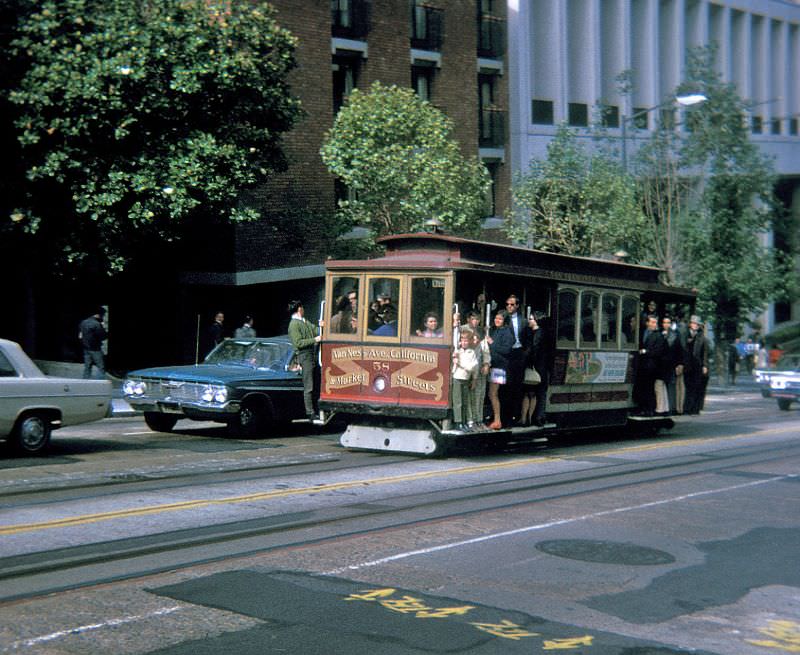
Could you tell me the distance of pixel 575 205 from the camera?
3019cm

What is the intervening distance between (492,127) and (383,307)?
2391cm

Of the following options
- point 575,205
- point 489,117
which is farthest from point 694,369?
point 489,117

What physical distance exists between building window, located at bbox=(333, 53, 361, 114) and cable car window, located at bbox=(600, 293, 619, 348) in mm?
16725

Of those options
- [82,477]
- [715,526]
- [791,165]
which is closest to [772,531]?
[715,526]

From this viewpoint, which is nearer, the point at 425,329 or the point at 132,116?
the point at 425,329

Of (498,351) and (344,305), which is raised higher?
(344,305)

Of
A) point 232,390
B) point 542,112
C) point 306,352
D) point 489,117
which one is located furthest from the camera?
point 542,112

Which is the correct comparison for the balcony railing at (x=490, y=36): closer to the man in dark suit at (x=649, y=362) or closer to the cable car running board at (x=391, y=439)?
the man in dark suit at (x=649, y=362)

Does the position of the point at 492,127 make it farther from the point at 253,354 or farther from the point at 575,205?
the point at 253,354

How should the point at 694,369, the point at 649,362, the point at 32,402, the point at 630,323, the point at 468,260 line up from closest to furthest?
1. the point at 32,402
2. the point at 468,260
3. the point at 630,323
4. the point at 649,362
5. the point at 694,369

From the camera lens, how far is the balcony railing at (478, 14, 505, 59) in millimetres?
37219

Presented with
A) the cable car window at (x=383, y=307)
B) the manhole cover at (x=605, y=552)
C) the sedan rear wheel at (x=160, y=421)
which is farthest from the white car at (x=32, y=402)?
the manhole cover at (x=605, y=552)

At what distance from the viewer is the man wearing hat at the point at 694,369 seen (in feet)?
64.8

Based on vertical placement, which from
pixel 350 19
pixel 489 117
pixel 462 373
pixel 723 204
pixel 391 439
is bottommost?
pixel 391 439
